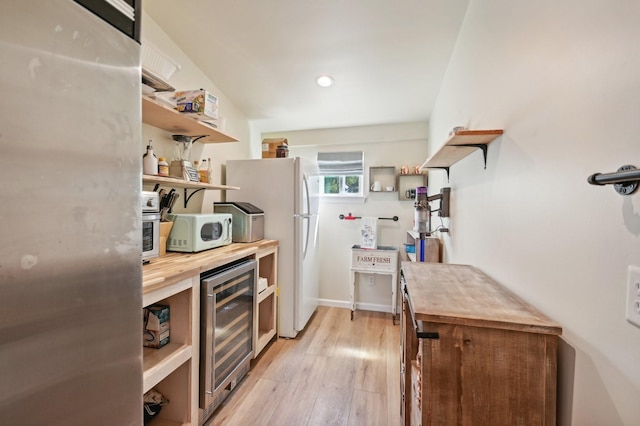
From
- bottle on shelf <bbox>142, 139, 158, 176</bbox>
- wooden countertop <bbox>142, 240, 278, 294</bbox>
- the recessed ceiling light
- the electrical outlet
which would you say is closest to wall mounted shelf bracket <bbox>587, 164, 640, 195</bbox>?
the electrical outlet

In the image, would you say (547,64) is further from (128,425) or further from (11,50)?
(128,425)

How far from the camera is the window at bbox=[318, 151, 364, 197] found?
330 centimetres

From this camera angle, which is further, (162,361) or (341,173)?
(341,173)

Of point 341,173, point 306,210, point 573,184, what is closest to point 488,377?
point 573,184

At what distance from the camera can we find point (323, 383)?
189 centimetres

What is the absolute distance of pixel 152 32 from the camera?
71.2 inches

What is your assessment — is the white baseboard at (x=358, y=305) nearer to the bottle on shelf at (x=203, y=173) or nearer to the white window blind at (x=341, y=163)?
the white window blind at (x=341, y=163)

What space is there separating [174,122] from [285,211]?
114cm

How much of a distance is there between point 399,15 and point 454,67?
0.55 meters

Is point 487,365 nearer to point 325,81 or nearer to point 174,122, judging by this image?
point 174,122

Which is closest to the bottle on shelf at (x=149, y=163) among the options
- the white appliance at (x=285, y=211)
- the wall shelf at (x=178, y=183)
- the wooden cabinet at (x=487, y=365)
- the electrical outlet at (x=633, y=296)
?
the wall shelf at (x=178, y=183)

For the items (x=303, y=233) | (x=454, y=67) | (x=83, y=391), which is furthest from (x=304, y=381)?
(x=454, y=67)

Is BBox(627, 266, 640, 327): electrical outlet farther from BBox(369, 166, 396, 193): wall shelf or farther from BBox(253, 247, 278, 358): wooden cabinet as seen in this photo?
BBox(369, 166, 396, 193): wall shelf

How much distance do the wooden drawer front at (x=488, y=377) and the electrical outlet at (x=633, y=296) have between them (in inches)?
8.7
